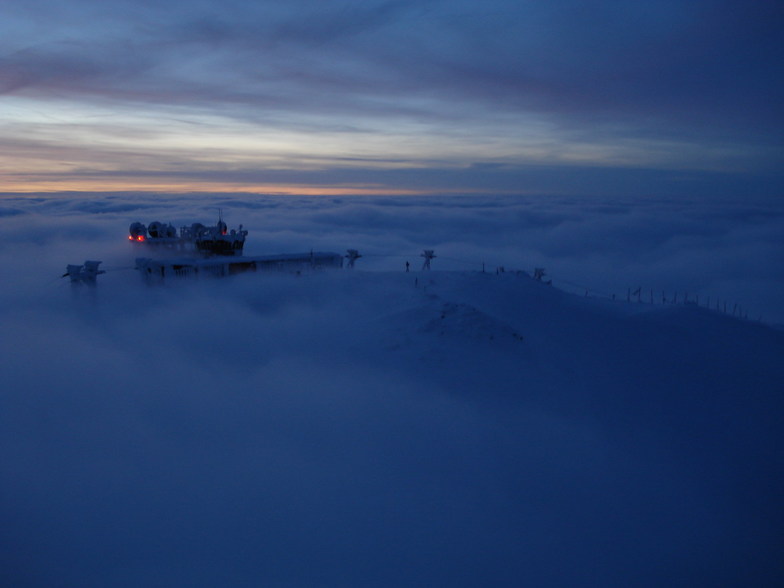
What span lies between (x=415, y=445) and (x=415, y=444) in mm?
51

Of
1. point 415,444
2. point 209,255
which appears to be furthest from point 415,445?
point 209,255

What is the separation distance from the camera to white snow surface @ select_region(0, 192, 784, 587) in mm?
13141

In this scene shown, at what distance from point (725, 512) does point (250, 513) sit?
568 inches

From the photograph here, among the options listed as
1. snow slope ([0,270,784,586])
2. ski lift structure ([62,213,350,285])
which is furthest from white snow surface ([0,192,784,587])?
ski lift structure ([62,213,350,285])

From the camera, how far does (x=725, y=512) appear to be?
15.4 meters

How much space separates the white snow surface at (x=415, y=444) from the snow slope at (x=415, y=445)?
0.26ft

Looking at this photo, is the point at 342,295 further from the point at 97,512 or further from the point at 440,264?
the point at 440,264

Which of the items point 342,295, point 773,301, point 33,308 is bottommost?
point 773,301

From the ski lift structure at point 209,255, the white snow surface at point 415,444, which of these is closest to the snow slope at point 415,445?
the white snow surface at point 415,444

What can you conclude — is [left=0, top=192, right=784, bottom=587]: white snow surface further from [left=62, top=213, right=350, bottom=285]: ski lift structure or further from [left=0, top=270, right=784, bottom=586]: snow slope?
[left=62, top=213, right=350, bottom=285]: ski lift structure

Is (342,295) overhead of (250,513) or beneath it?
overhead

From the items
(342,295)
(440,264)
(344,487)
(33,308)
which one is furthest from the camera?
(440,264)

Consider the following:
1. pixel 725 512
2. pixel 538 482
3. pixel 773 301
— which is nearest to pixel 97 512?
pixel 538 482

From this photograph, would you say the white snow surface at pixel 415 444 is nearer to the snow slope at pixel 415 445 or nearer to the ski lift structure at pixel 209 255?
the snow slope at pixel 415 445
